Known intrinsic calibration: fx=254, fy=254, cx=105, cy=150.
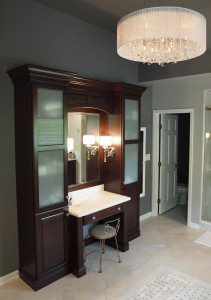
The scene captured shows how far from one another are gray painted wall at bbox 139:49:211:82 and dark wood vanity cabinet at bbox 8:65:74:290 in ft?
6.61

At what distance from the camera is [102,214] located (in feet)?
10.8

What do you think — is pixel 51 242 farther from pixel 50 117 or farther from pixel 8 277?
pixel 50 117

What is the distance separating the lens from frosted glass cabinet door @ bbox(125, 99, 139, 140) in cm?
378

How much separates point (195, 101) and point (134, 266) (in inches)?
112

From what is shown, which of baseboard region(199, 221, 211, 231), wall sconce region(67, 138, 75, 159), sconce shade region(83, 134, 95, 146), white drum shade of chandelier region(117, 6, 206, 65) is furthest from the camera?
baseboard region(199, 221, 211, 231)

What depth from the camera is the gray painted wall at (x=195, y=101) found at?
4.30m

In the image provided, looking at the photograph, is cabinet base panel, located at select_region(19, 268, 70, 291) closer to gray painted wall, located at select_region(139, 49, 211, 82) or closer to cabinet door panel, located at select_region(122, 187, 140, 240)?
cabinet door panel, located at select_region(122, 187, 140, 240)

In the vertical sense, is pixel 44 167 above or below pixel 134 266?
above

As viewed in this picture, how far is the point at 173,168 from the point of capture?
18.0 ft

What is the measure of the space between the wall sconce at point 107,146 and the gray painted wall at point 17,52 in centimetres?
101

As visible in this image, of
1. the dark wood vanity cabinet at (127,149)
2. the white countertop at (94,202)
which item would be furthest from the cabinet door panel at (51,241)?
the dark wood vanity cabinet at (127,149)

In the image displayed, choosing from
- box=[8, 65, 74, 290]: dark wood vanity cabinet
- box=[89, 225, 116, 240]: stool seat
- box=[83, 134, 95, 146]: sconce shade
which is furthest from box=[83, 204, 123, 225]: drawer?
box=[83, 134, 95, 146]: sconce shade

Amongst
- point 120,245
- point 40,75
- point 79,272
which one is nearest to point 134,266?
point 120,245

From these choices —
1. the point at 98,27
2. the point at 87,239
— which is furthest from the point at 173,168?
the point at 98,27
